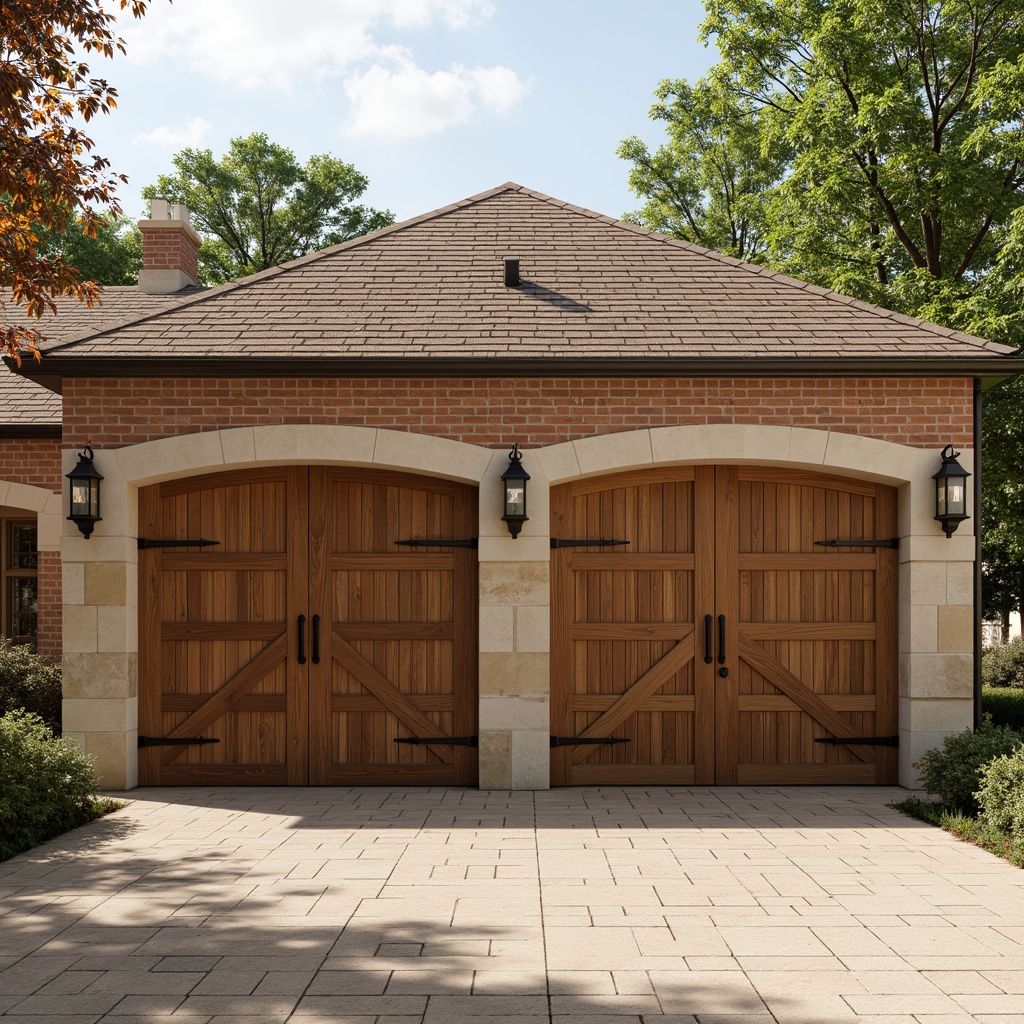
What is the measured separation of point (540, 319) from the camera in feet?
32.1

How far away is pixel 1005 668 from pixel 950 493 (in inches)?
493

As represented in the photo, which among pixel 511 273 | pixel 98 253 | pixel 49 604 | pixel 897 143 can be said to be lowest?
pixel 49 604

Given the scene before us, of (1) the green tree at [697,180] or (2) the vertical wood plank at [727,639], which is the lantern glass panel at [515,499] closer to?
(2) the vertical wood plank at [727,639]

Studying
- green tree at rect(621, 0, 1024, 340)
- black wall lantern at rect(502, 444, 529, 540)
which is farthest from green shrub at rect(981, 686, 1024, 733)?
black wall lantern at rect(502, 444, 529, 540)

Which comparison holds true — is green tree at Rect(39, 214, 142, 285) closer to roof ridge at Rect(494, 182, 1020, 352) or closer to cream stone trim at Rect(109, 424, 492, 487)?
roof ridge at Rect(494, 182, 1020, 352)

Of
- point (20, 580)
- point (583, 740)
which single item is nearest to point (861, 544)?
point (583, 740)

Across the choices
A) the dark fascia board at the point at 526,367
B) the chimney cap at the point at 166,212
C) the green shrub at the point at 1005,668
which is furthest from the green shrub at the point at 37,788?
the green shrub at the point at 1005,668

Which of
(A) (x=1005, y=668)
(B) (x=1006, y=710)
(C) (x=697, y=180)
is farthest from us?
(C) (x=697, y=180)

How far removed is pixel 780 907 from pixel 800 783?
3.93 metres

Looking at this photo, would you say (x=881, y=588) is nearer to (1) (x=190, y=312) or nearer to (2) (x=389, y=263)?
(2) (x=389, y=263)

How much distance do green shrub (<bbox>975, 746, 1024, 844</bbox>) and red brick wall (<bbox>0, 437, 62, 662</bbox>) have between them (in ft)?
32.6

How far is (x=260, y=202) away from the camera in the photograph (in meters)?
31.8

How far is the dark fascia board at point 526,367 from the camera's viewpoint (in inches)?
357

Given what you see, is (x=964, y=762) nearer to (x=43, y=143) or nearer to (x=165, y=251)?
(x=43, y=143)
